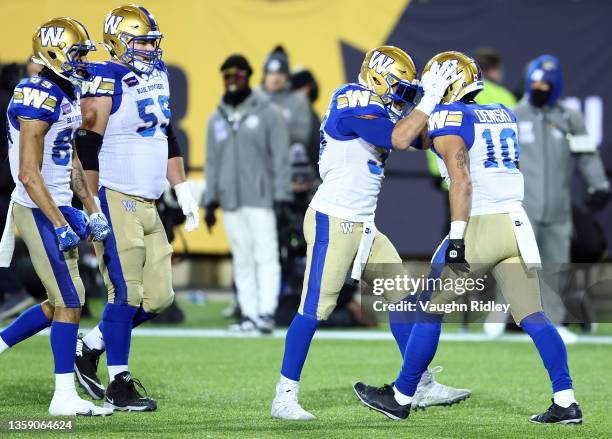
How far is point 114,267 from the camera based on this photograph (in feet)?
22.6

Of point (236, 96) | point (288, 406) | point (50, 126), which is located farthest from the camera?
point (236, 96)

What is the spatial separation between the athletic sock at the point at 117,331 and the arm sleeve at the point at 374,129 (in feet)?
5.26

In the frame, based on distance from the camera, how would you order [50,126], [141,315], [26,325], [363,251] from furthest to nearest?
[141,315]
[26,325]
[363,251]
[50,126]

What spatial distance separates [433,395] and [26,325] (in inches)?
90.9

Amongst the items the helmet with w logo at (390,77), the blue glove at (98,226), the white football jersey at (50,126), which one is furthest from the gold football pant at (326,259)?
the white football jersey at (50,126)

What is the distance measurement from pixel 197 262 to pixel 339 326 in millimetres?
3048

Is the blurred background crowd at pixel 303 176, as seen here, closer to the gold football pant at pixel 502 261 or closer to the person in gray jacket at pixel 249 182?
the person in gray jacket at pixel 249 182

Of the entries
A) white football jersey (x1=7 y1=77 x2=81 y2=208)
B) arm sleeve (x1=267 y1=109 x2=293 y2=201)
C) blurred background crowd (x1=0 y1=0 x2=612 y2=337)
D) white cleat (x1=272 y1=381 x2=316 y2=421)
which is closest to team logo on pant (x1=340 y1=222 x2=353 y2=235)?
white cleat (x1=272 y1=381 x2=316 y2=421)

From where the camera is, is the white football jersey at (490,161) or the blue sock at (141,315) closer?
the white football jersey at (490,161)

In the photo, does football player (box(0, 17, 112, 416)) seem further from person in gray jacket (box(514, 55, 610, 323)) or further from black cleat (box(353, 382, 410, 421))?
person in gray jacket (box(514, 55, 610, 323))

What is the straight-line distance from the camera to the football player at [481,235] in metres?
6.45

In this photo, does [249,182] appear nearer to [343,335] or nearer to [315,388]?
[343,335]

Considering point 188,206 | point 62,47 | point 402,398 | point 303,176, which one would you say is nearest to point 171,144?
point 188,206

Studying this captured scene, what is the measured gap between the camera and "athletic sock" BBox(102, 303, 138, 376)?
272 inches
